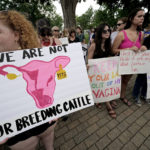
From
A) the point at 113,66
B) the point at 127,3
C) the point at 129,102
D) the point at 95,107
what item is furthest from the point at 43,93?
the point at 127,3

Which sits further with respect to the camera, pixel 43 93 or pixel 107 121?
pixel 107 121

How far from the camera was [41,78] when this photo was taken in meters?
0.85

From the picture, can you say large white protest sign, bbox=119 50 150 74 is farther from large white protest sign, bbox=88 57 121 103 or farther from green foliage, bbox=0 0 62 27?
green foliage, bbox=0 0 62 27

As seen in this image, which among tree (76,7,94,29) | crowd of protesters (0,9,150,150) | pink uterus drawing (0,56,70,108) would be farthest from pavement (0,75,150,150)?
tree (76,7,94,29)

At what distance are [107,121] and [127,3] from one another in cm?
1530

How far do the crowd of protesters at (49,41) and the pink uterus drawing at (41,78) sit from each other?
0.23 meters

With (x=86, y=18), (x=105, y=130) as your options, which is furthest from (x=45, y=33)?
(x=86, y=18)

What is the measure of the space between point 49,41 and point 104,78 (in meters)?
1.39

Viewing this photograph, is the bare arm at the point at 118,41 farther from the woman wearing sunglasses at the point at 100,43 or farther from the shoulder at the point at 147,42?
the shoulder at the point at 147,42

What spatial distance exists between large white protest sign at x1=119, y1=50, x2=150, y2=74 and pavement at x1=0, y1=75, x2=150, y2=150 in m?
1.04

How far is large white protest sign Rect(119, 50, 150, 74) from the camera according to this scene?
1771mm

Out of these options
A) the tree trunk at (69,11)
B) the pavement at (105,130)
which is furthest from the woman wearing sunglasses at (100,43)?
the tree trunk at (69,11)

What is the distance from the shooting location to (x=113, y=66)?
1.73m

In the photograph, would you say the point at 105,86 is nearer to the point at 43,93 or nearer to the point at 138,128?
the point at 138,128
